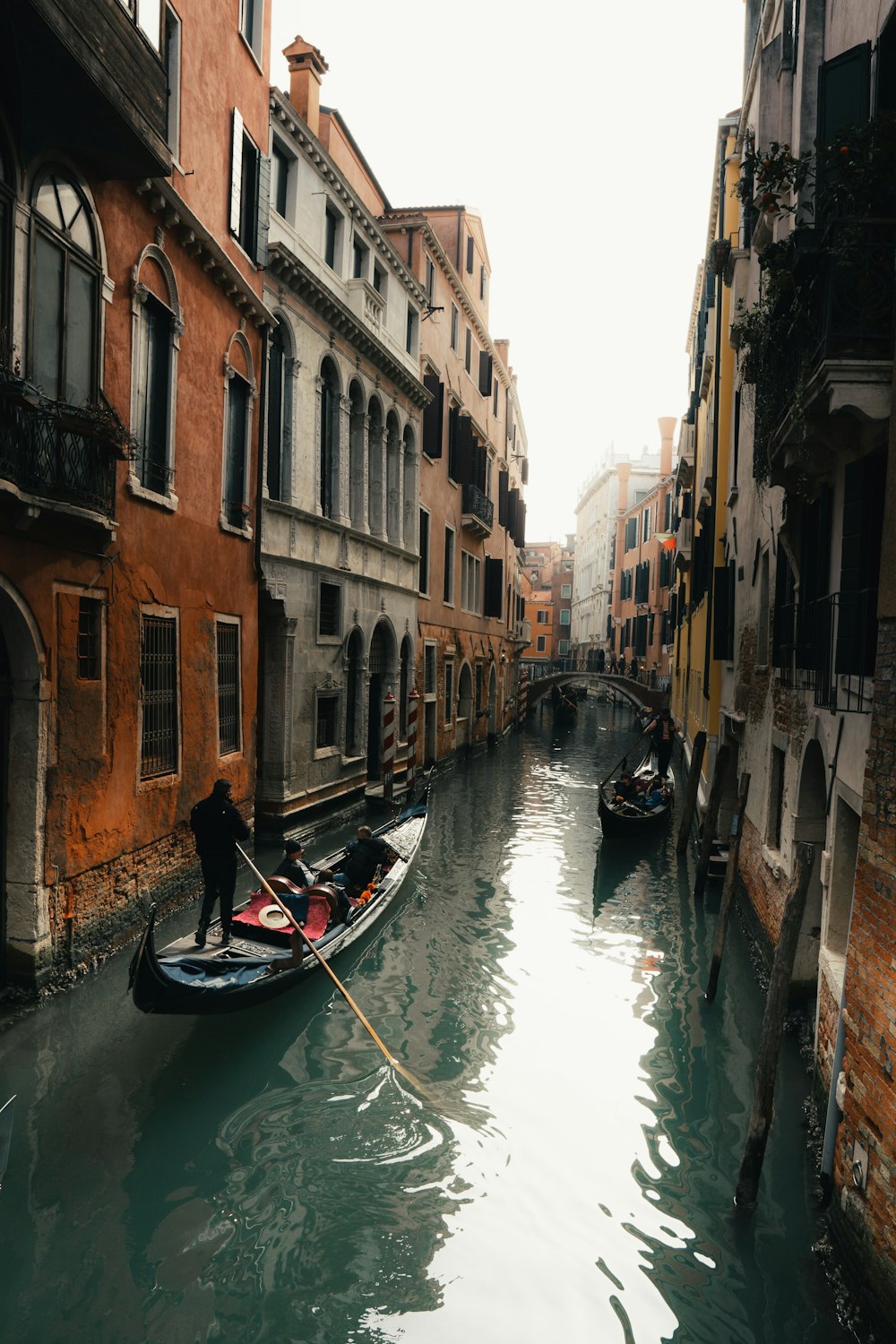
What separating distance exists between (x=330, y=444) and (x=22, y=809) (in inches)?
346

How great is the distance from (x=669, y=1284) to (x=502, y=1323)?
2.73ft

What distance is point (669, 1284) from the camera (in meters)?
4.43

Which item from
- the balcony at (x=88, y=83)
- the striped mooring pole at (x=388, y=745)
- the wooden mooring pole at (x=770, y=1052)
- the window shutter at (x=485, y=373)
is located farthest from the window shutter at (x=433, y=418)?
the wooden mooring pole at (x=770, y=1052)

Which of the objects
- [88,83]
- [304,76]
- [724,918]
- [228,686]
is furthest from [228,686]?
[304,76]

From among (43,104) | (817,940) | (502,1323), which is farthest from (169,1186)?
(43,104)

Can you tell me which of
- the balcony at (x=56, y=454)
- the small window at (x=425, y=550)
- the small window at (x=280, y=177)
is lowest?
the balcony at (x=56, y=454)

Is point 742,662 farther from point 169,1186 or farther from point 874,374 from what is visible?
point 169,1186

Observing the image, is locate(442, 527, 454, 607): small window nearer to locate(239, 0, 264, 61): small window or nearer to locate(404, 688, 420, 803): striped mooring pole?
locate(404, 688, 420, 803): striped mooring pole

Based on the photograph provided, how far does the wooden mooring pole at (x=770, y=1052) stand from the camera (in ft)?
15.9

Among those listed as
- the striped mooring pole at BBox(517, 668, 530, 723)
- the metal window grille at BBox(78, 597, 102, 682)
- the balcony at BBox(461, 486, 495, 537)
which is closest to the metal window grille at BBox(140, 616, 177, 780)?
the metal window grille at BBox(78, 597, 102, 682)

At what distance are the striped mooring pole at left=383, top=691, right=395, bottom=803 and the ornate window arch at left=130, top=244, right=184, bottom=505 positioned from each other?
715 centimetres

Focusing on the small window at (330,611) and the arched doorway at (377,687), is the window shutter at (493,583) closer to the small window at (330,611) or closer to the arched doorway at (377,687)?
the arched doorway at (377,687)

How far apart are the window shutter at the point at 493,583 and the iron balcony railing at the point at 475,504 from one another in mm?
A: 2611

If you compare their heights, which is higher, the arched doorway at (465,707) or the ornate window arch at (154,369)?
the ornate window arch at (154,369)
